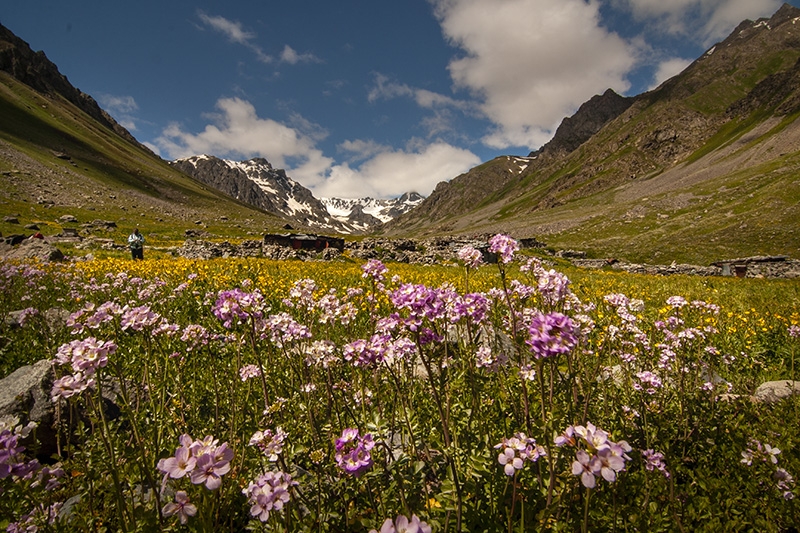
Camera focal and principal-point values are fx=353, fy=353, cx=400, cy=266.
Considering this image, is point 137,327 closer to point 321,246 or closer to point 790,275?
point 321,246

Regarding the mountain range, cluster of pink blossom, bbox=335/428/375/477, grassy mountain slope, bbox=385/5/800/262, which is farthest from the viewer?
the mountain range

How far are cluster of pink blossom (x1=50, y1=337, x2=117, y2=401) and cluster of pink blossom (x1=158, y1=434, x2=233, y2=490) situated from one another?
1.11 meters

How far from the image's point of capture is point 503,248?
3342mm

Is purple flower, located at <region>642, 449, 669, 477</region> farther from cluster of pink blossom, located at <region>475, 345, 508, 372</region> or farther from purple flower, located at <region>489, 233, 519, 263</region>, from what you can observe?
purple flower, located at <region>489, 233, 519, 263</region>

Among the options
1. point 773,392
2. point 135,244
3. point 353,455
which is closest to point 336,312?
point 353,455

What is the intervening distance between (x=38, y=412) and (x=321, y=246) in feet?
105

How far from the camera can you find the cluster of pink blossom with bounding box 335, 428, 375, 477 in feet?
7.45

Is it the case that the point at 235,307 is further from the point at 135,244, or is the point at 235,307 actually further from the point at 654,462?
the point at 135,244

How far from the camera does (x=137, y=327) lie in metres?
3.37

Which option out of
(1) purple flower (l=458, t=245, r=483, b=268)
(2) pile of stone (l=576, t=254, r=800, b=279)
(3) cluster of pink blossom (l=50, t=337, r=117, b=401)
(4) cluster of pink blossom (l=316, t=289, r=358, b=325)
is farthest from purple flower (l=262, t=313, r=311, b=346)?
(2) pile of stone (l=576, t=254, r=800, b=279)

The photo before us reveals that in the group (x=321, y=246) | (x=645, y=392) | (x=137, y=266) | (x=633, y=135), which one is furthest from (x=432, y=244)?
A: (x=633, y=135)

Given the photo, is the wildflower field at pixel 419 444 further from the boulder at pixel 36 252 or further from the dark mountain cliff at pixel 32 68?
the dark mountain cliff at pixel 32 68

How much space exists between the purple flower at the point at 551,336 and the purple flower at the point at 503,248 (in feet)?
3.57

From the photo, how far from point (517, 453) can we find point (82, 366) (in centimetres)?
311
